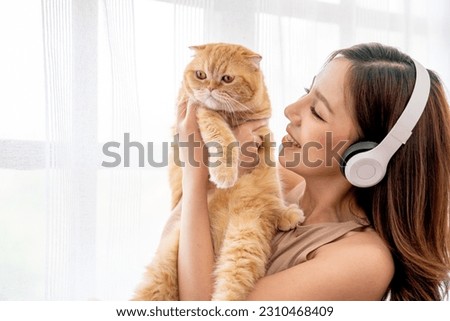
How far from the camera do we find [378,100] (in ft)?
3.53

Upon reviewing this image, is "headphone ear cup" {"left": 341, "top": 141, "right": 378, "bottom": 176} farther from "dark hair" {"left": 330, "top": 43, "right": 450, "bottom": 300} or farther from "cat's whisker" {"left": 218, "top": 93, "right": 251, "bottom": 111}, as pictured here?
"cat's whisker" {"left": 218, "top": 93, "right": 251, "bottom": 111}

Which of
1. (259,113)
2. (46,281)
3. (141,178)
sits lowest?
(46,281)

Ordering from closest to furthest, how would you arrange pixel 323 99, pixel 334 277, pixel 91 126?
pixel 334 277
pixel 323 99
pixel 91 126

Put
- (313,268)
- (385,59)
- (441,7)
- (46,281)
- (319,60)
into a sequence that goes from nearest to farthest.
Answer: (313,268) → (385,59) → (46,281) → (319,60) → (441,7)

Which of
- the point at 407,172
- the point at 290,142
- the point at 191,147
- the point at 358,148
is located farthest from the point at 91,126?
the point at 407,172

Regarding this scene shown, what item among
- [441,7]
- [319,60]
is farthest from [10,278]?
[441,7]

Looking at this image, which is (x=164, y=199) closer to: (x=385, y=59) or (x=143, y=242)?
(x=143, y=242)

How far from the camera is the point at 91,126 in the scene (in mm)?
1203

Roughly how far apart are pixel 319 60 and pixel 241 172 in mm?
484

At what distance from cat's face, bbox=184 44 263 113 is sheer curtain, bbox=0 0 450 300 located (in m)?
0.08

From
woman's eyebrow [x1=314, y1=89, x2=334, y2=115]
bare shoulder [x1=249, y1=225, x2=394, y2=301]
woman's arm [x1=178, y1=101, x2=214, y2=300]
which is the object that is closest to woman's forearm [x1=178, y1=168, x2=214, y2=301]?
woman's arm [x1=178, y1=101, x2=214, y2=300]

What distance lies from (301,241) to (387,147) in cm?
29

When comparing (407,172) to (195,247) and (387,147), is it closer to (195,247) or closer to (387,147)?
(387,147)

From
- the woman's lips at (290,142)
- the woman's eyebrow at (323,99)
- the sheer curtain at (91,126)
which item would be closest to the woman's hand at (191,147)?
the sheer curtain at (91,126)
